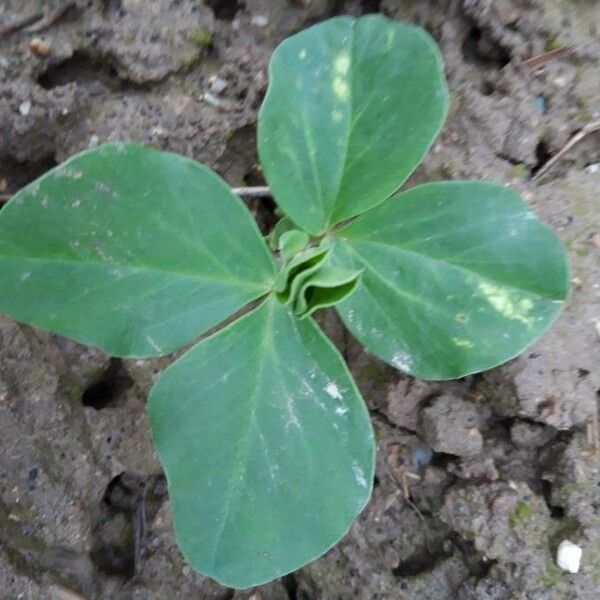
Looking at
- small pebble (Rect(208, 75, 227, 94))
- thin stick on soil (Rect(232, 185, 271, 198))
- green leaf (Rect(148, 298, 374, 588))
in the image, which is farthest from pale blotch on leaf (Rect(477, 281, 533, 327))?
small pebble (Rect(208, 75, 227, 94))

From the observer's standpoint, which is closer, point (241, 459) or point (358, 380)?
point (241, 459)

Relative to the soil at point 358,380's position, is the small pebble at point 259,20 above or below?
above

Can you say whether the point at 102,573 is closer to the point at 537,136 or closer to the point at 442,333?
the point at 442,333

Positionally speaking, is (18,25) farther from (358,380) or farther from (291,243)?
(358,380)

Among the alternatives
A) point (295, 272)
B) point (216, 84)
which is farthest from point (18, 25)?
point (295, 272)

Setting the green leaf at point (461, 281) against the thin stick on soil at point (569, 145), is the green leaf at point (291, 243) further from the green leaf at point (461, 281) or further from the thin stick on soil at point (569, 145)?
the thin stick on soil at point (569, 145)

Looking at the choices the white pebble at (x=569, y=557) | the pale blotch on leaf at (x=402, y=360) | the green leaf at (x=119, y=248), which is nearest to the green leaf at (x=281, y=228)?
the green leaf at (x=119, y=248)

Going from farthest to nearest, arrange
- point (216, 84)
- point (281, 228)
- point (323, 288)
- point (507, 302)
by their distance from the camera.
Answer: point (216, 84), point (281, 228), point (507, 302), point (323, 288)
